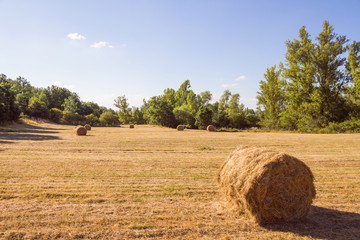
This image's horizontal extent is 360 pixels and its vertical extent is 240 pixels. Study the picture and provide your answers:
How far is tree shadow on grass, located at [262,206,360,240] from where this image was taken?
5.24m

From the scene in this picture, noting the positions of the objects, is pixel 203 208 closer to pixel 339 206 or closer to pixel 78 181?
pixel 339 206

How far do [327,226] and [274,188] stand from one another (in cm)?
155

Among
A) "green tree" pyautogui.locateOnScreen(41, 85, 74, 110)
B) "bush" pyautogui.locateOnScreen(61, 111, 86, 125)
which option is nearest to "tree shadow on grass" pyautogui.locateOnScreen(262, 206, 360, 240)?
"bush" pyautogui.locateOnScreen(61, 111, 86, 125)

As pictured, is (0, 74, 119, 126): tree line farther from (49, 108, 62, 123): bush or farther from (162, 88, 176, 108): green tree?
(162, 88, 176, 108): green tree

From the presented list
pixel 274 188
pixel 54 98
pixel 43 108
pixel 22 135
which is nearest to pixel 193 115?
pixel 22 135

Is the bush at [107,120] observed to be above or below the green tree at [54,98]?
below

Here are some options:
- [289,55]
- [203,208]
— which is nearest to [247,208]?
[203,208]

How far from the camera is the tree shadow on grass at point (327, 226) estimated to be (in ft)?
17.2

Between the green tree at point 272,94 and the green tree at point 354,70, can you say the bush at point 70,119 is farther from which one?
the green tree at point 354,70

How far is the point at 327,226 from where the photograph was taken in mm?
5652

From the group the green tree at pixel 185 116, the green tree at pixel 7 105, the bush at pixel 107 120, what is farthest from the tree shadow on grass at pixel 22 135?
the bush at pixel 107 120

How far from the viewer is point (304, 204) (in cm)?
591

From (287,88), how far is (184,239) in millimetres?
48907

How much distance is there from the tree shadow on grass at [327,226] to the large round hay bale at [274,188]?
213 mm
